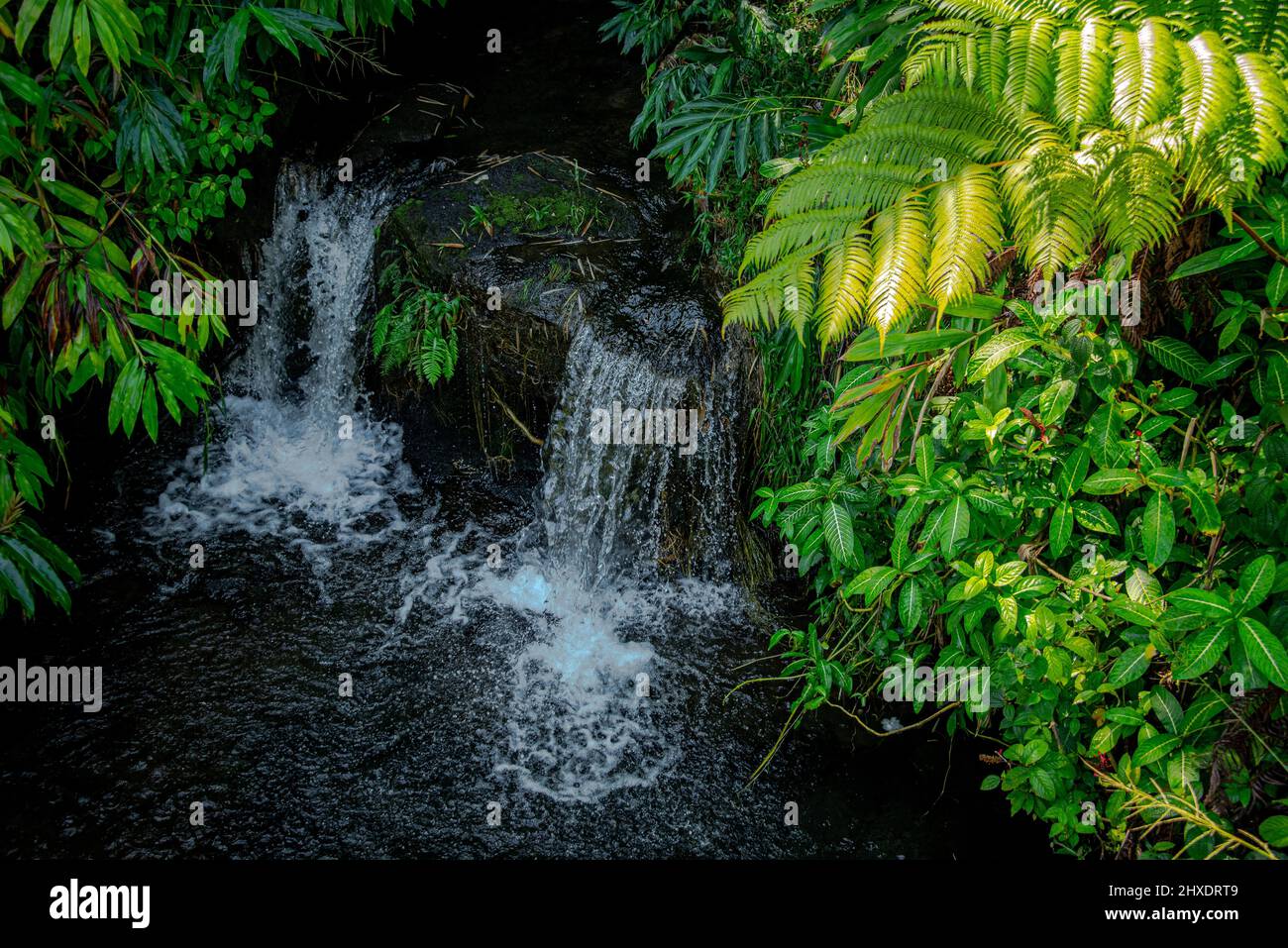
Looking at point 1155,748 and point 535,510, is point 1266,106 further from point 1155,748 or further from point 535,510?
point 535,510

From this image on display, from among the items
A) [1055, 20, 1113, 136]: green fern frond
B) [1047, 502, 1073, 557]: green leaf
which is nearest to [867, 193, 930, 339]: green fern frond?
[1055, 20, 1113, 136]: green fern frond

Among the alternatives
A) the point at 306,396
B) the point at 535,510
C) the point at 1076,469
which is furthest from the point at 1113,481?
the point at 306,396

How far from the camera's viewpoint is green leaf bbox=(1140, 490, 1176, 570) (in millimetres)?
2422

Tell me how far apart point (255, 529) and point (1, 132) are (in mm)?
2220

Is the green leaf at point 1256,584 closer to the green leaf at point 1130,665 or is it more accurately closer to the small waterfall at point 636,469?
the green leaf at point 1130,665

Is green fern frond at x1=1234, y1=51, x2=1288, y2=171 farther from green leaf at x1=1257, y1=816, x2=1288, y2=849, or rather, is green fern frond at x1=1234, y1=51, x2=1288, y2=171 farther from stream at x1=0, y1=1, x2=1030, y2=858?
stream at x1=0, y1=1, x2=1030, y2=858

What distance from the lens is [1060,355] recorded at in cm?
259

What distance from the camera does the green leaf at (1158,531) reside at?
2.42 metres

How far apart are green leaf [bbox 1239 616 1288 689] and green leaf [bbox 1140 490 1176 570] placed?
0.87 feet

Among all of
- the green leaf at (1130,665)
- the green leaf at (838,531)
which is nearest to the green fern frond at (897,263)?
the green leaf at (838,531)

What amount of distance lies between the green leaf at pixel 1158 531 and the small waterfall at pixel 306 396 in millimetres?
3628

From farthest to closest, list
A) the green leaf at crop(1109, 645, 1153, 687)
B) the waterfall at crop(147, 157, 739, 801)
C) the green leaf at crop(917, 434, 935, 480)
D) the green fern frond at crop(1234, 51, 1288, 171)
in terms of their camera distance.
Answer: the waterfall at crop(147, 157, 739, 801) → the green leaf at crop(917, 434, 935, 480) → the green leaf at crop(1109, 645, 1153, 687) → the green fern frond at crop(1234, 51, 1288, 171)

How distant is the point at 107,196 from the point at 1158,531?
158 inches
